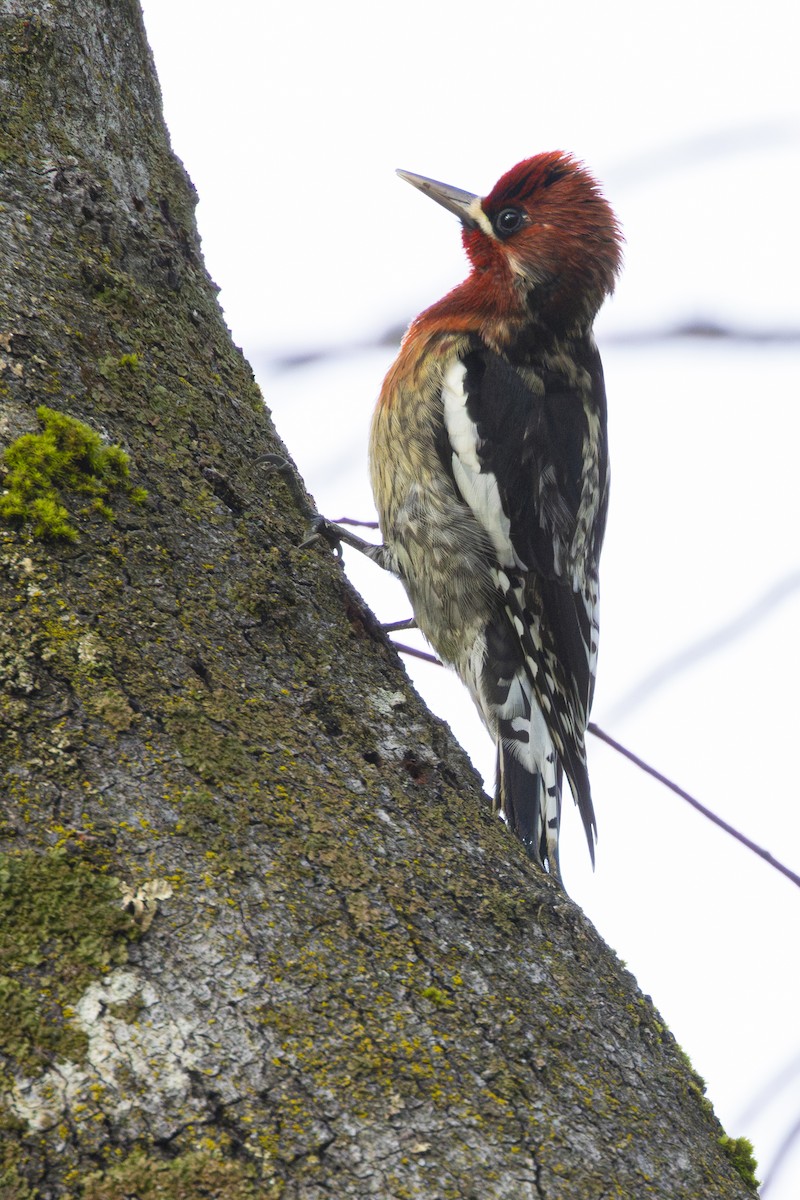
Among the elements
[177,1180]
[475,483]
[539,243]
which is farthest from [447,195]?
[177,1180]

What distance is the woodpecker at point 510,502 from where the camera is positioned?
132 inches

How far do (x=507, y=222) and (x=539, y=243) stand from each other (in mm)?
233

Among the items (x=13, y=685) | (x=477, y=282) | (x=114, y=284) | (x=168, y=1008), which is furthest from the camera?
(x=477, y=282)

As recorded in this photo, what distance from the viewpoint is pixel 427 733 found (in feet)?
5.98

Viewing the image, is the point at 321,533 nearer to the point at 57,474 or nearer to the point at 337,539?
the point at 337,539

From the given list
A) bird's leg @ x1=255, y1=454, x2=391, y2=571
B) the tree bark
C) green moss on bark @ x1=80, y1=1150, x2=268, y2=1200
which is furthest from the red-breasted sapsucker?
green moss on bark @ x1=80, y1=1150, x2=268, y2=1200

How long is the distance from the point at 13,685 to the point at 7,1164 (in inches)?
24.0

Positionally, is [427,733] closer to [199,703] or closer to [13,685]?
[199,703]

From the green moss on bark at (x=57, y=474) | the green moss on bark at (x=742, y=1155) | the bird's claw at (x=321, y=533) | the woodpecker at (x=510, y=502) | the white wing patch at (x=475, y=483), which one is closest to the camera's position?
the green moss on bark at (x=742, y=1155)

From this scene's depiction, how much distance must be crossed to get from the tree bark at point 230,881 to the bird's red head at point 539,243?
6.71 feet

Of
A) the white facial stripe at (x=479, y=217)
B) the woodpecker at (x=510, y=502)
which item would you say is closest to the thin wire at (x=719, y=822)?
the woodpecker at (x=510, y=502)

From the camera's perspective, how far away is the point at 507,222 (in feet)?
14.1

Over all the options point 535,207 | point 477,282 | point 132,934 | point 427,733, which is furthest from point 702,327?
point 535,207

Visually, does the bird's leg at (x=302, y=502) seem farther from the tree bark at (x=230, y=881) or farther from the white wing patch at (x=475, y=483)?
the white wing patch at (x=475, y=483)
